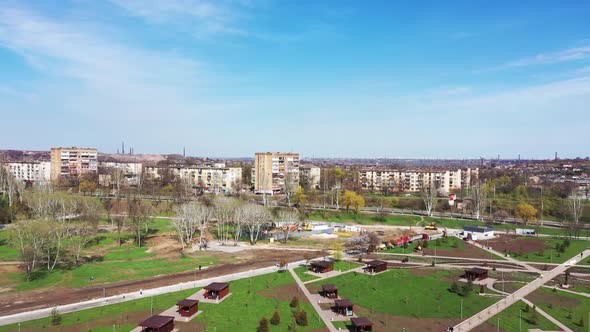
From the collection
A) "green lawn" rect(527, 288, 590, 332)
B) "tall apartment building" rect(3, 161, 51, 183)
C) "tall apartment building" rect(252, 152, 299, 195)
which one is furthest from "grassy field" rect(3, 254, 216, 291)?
"tall apartment building" rect(3, 161, 51, 183)

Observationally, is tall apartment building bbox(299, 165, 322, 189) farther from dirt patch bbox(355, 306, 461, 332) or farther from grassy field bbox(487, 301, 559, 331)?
grassy field bbox(487, 301, 559, 331)

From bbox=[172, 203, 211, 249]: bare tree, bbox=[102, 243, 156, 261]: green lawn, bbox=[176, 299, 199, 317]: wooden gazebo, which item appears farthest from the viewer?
bbox=[172, 203, 211, 249]: bare tree

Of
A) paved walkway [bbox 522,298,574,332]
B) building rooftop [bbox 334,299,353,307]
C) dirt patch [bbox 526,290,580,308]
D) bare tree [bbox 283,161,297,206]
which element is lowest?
paved walkway [bbox 522,298,574,332]

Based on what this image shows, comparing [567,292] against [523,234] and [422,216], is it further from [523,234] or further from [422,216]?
[422,216]

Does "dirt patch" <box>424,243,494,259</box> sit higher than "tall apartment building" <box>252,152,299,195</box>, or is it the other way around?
"tall apartment building" <box>252,152,299,195</box>

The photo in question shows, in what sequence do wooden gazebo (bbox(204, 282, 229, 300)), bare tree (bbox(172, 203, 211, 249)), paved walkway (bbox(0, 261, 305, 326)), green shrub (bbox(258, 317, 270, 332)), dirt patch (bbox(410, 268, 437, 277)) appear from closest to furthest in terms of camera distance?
green shrub (bbox(258, 317, 270, 332)), paved walkway (bbox(0, 261, 305, 326)), wooden gazebo (bbox(204, 282, 229, 300)), dirt patch (bbox(410, 268, 437, 277)), bare tree (bbox(172, 203, 211, 249))

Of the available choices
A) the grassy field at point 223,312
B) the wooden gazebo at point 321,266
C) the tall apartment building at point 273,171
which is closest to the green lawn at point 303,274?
the wooden gazebo at point 321,266

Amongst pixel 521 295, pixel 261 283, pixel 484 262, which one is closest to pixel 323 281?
pixel 261 283

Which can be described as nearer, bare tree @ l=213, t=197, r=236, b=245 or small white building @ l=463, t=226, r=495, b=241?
small white building @ l=463, t=226, r=495, b=241
